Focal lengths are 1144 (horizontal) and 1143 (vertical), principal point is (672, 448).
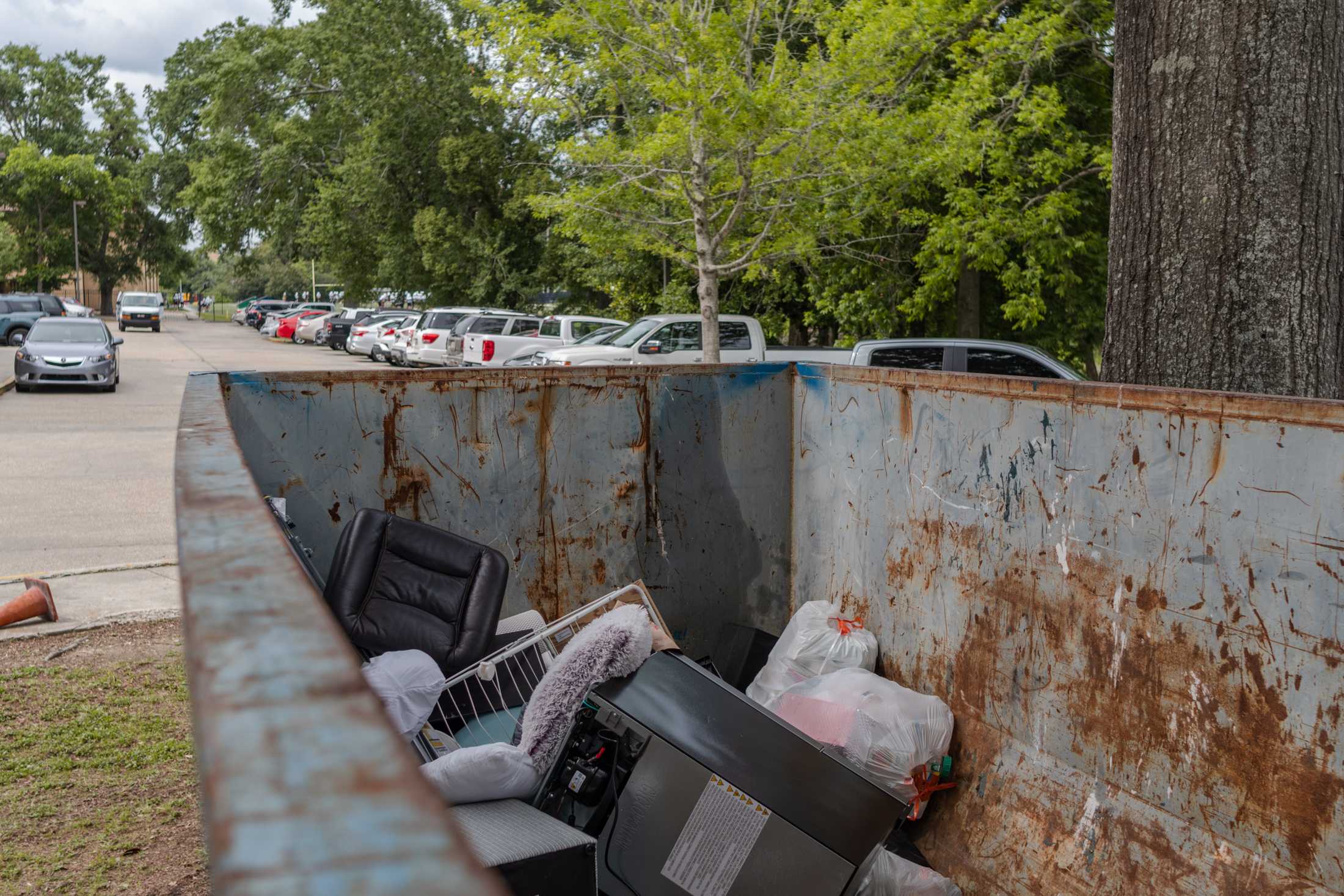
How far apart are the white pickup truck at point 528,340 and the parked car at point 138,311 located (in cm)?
3462

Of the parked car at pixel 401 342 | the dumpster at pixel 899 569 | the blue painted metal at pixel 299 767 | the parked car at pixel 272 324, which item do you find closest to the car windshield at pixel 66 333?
the parked car at pixel 401 342

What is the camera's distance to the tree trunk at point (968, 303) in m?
19.8

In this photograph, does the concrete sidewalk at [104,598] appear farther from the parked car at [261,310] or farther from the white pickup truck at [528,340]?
the parked car at [261,310]

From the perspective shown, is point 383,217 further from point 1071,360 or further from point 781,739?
point 781,739

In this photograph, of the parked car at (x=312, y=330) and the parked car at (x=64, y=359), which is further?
the parked car at (x=312, y=330)

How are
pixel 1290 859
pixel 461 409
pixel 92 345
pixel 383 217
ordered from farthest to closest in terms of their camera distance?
pixel 383 217 < pixel 92 345 < pixel 461 409 < pixel 1290 859

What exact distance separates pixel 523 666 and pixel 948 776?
5.17 feet

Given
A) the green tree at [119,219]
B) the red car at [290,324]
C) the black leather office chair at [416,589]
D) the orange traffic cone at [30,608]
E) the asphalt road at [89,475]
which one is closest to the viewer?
the black leather office chair at [416,589]

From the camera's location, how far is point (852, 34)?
54.6 feet

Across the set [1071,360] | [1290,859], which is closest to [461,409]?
[1290,859]

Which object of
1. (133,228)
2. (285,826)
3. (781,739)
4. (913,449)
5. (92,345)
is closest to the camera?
(285,826)

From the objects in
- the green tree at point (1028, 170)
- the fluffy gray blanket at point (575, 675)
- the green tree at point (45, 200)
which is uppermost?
the green tree at point (45, 200)

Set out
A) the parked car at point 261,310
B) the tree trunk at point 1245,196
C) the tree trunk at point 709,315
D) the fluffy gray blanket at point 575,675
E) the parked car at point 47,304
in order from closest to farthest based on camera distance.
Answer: the fluffy gray blanket at point 575,675 < the tree trunk at point 1245,196 < the tree trunk at point 709,315 < the parked car at point 47,304 < the parked car at point 261,310

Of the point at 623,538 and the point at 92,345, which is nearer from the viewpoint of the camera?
the point at 623,538
